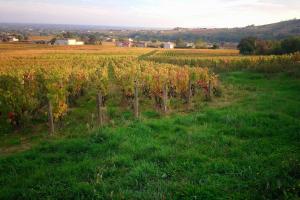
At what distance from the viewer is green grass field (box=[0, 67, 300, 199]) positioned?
6.21m

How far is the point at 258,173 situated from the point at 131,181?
2722 millimetres

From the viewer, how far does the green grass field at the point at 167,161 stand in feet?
20.4

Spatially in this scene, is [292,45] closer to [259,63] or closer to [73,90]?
[259,63]

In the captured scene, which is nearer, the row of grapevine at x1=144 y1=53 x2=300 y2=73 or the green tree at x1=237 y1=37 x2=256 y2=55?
the row of grapevine at x1=144 y1=53 x2=300 y2=73

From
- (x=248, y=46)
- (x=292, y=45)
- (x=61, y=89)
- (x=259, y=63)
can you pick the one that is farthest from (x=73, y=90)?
(x=248, y=46)

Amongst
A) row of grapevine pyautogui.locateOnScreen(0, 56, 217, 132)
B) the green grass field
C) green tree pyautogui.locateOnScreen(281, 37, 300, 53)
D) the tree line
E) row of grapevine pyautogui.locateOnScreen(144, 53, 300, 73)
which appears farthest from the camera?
the tree line

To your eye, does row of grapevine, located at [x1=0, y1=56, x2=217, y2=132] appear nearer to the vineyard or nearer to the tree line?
the vineyard

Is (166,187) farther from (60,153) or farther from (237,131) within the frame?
(237,131)

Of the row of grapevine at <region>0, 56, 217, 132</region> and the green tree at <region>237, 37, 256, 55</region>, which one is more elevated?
the green tree at <region>237, 37, 256, 55</region>

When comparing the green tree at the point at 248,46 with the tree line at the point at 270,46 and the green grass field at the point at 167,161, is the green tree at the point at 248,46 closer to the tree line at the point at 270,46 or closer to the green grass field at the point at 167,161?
the tree line at the point at 270,46

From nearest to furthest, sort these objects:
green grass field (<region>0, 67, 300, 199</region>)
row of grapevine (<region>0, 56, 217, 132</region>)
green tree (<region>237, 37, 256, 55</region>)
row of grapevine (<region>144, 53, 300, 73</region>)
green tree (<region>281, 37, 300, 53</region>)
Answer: green grass field (<region>0, 67, 300, 199</region>) → row of grapevine (<region>0, 56, 217, 132</region>) → row of grapevine (<region>144, 53, 300, 73</region>) → green tree (<region>281, 37, 300, 53</region>) → green tree (<region>237, 37, 256, 55</region>)

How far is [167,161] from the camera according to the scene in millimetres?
7777

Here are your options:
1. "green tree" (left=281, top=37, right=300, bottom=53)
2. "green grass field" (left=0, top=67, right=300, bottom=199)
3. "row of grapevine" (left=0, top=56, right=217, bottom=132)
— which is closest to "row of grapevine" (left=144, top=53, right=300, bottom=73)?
"row of grapevine" (left=0, top=56, right=217, bottom=132)

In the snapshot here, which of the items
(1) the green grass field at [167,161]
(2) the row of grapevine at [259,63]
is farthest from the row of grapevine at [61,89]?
(2) the row of grapevine at [259,63]
